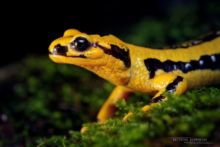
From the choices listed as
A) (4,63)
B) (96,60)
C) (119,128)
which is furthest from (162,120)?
(4,63)

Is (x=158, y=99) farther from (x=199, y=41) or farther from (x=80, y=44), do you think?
(x=199, y=41)

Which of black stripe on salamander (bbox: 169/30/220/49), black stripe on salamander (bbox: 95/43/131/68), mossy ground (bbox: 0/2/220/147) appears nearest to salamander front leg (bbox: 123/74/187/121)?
mossy ground (bbox: 0/2/220/147)

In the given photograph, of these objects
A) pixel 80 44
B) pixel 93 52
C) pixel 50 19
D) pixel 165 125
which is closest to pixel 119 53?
pixel 93 52

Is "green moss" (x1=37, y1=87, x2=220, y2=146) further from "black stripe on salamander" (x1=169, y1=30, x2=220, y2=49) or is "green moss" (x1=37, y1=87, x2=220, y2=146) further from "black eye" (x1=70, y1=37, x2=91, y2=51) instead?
"black stripe on salamander" (x1=169, y1=30, x2=220, y2=49)

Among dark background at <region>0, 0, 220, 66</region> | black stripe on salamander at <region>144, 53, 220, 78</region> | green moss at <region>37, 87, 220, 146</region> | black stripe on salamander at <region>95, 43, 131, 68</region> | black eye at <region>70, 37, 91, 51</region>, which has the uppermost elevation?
dark background at <region>0, 0, 220, 66</region>

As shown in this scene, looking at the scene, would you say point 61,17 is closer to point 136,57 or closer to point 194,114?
point 136,57

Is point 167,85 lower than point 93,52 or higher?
lower
